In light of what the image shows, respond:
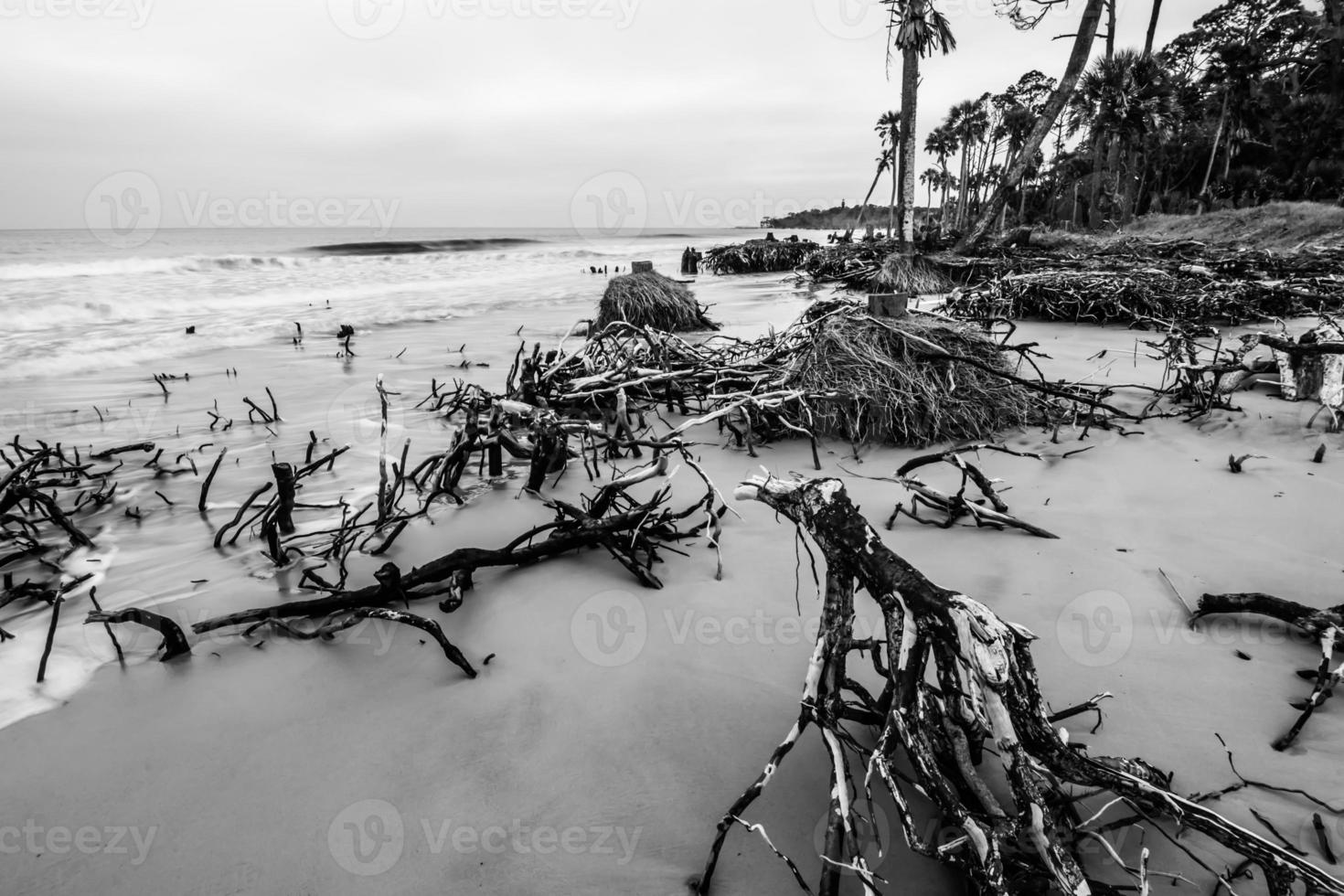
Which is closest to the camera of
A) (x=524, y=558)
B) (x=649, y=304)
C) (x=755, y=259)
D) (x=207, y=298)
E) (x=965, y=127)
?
(x=524, y=558)

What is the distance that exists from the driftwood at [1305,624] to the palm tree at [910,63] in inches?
565

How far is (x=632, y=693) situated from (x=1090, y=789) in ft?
4.14

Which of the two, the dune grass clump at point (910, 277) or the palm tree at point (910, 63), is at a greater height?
→ the palm tree at point (910, 63)

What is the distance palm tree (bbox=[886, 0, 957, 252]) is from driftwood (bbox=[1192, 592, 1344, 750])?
47.1 ft

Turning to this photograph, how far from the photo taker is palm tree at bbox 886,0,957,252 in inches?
587

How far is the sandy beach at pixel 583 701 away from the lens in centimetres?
150

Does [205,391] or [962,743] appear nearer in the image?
[962,743]

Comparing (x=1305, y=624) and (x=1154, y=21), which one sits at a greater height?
(x=1154, y=21)

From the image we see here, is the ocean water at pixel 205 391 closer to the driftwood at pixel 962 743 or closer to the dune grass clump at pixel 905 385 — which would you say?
the driftwood at pixel 962 743

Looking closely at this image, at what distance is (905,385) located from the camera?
406 cm

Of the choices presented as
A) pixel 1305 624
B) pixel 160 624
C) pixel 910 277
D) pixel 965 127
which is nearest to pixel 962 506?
pixel 1305 624

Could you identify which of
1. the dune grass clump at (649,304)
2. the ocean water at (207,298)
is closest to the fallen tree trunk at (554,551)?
the dune grass clump at (649,304)

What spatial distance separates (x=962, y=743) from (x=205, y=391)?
292 inches

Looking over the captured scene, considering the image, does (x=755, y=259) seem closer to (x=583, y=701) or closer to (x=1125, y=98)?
(x=1125, y=98)
